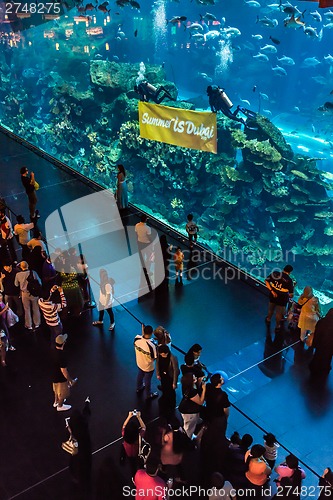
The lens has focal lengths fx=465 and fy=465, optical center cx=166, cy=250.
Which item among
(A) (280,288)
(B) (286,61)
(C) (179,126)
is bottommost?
(A) (280,288)

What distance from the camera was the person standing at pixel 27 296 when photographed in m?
6.86

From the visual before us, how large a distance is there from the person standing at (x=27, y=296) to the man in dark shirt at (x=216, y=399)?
325cm

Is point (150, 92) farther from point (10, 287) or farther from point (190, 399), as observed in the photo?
point (190, 399)

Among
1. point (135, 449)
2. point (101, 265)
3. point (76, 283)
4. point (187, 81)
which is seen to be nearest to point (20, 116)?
point (187, 81)

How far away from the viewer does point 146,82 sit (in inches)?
454

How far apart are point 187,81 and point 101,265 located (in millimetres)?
4778

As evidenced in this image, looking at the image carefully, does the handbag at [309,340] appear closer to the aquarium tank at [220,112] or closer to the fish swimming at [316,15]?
the aquarium tank at [220,112]

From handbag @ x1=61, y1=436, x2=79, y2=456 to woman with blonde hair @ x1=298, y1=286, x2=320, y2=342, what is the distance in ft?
12.0

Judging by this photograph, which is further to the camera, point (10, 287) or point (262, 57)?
point (262, 57)

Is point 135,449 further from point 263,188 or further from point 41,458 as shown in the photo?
point 263,188

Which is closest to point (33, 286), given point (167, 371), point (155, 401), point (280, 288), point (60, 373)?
point (60, 373)

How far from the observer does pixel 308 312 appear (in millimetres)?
6746

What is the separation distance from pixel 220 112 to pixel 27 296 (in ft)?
18.5

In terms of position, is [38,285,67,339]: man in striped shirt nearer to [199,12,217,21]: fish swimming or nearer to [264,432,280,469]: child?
[264,432,280,469]: child
